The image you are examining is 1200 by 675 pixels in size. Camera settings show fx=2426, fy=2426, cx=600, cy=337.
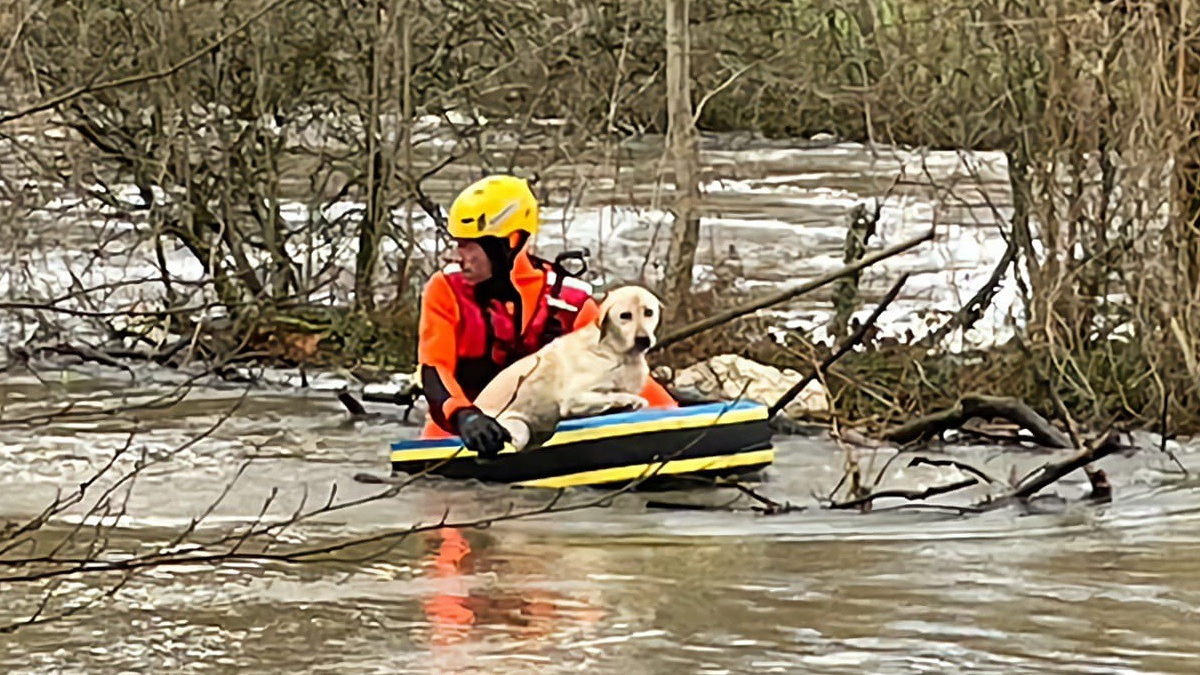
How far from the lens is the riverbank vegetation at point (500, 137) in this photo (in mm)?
12094

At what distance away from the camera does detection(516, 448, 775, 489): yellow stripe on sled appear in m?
9.99

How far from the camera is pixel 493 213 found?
1041 centimetres

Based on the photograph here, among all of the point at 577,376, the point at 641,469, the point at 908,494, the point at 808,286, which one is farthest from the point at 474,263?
the point at 908,494

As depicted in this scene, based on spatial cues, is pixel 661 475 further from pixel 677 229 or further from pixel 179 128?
pixel 179 128

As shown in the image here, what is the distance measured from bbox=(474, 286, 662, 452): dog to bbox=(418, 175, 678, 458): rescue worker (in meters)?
0.18

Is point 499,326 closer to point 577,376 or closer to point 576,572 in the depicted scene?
point 577,376

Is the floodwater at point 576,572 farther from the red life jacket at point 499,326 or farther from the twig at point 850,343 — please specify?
the red life jacket at point 499,326

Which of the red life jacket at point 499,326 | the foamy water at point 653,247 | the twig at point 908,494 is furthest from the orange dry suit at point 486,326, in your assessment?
the foamy water at point 653,247

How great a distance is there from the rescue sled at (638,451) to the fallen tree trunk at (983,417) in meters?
1.12

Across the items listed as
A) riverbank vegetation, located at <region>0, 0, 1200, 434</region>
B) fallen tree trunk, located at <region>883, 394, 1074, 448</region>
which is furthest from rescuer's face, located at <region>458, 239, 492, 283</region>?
riverbank vegetation, located at <region>0, 0, 1200, 434</region>

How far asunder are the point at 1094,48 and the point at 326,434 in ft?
14.0

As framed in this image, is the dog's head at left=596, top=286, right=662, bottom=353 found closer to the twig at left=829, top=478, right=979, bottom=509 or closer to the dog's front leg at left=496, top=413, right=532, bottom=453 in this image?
the dog's front leg at left=496, top=413, right=532, bottom=453

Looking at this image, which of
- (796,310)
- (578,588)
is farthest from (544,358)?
(796,310)

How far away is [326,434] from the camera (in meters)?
12.4
